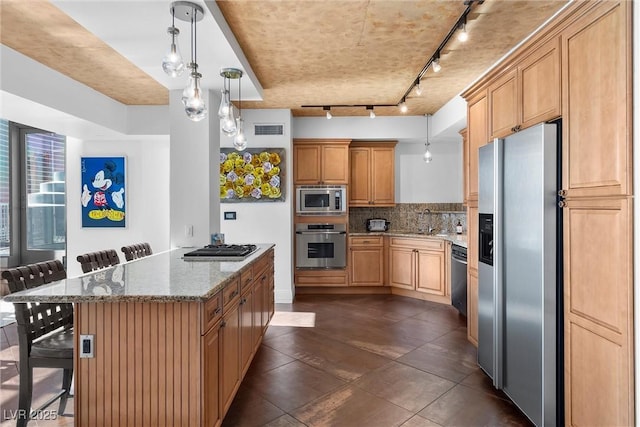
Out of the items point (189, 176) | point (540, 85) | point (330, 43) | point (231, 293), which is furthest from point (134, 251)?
point (540, 85)

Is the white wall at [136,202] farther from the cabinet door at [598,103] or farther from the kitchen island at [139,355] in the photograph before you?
the cabinet door at [598,103]

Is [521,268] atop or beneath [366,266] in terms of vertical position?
atop

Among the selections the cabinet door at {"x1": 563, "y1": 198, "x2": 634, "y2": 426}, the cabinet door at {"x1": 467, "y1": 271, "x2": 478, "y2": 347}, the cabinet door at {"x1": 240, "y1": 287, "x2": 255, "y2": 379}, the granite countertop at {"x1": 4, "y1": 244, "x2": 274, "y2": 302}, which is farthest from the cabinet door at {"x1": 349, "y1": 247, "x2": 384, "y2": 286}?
the cabinet door at {"x1": 563, "y1": 198, "x2": 634, "y2": 426}

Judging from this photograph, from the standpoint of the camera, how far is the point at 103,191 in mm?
5367

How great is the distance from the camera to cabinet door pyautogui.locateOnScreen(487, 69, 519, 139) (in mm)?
2613

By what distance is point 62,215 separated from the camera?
18.6ft

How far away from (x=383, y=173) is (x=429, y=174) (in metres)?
0.82

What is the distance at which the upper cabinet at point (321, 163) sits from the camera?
225 inches

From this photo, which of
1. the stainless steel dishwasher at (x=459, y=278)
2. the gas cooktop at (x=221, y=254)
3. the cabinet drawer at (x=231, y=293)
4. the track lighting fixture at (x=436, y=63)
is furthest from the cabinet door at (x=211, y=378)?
the stainless steel dishwasher at (x=459, y=278)

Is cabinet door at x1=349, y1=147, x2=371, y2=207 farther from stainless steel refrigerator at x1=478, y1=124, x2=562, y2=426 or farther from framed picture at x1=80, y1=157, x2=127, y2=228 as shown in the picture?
framed picture at x1=80, y1=157, x2=127, y2=228

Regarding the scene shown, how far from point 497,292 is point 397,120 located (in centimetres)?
365

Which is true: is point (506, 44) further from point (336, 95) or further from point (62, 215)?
point (62, 215)

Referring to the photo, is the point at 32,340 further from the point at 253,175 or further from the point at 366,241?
the point at 366,241

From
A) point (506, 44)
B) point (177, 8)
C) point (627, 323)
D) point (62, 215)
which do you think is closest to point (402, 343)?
point (627, 323)
